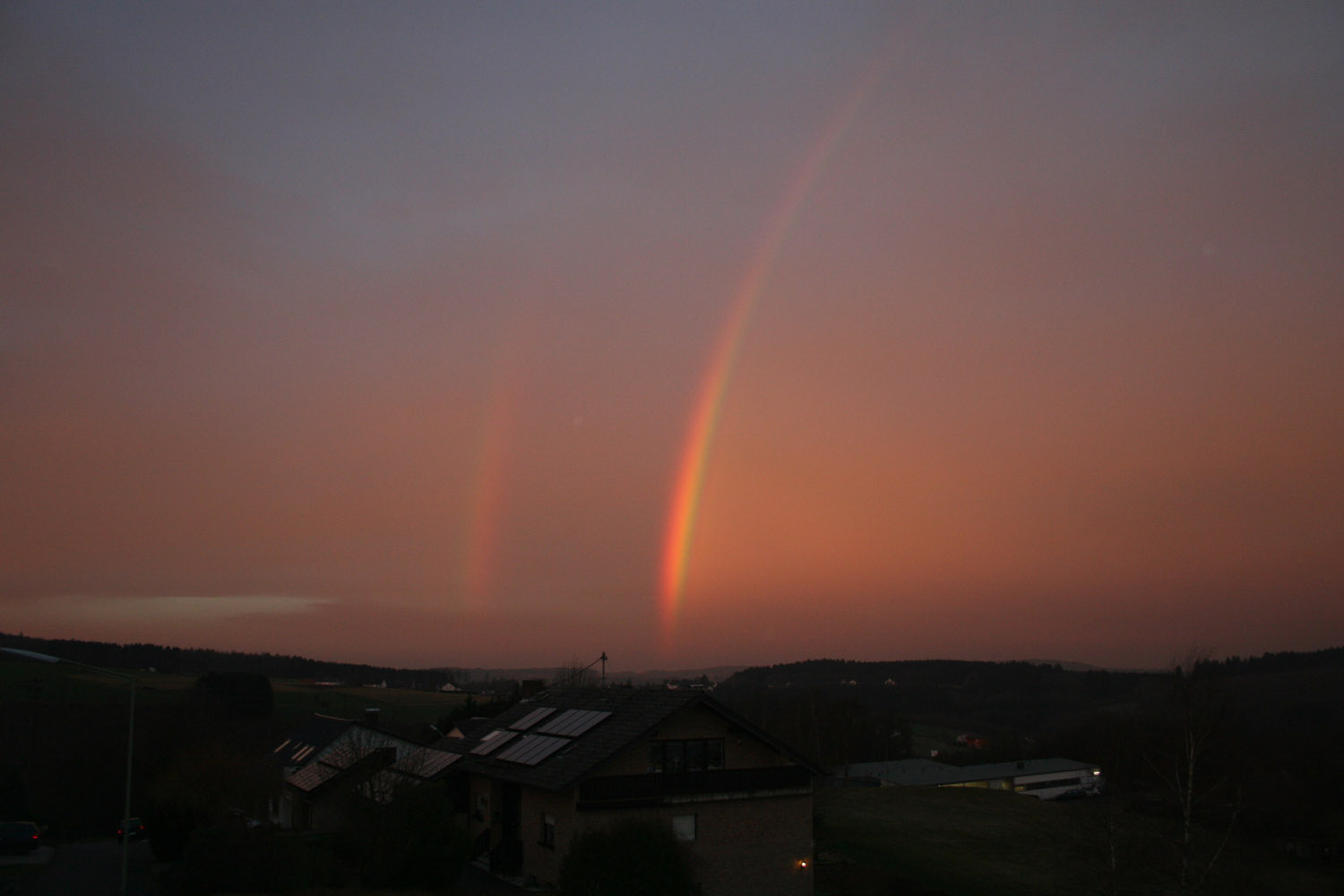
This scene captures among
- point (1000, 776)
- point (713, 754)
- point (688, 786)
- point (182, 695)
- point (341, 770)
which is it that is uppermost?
point (713, 754)

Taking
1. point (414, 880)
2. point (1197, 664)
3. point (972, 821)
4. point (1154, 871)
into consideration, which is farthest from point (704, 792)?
point (972, 821)

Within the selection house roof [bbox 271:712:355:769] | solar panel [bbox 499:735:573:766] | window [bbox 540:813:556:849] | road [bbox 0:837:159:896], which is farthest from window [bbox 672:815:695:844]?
house roof [bbox 271:712:355:769]

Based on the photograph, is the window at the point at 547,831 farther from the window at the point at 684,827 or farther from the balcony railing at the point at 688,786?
the window at the point at 684,827

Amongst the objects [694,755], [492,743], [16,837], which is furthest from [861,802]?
[16,837]

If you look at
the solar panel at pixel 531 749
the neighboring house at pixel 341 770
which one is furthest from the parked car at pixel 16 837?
the solar panel at pixel 531 749

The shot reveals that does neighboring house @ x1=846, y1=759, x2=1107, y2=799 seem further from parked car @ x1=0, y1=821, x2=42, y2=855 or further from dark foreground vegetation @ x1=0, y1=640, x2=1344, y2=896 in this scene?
parked car @ x1=0, y1=821, x2=42, y2=855

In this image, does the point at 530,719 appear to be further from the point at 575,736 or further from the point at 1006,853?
the point at 1006,853

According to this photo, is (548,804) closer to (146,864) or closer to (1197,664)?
(146,864)
